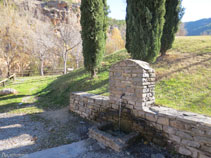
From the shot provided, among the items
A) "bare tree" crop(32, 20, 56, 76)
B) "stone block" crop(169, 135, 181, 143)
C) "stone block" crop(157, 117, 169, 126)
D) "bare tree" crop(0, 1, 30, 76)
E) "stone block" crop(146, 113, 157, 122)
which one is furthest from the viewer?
"bare tree" crop(32, 20, 56, 76)

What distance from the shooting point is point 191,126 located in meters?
2.59

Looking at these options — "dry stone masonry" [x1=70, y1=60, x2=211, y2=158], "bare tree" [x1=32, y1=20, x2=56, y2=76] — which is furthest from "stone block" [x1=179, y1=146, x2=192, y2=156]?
"bare tree" [x1=32, y1=20, x2=56, y2=76]

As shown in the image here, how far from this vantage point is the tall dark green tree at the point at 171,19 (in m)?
7.42

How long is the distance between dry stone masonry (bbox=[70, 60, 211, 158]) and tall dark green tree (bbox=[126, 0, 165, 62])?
2617 mm

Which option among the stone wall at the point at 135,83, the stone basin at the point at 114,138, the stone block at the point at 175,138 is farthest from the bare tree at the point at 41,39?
the stone block at the point at 175,138

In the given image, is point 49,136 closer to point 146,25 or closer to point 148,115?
point 148,115

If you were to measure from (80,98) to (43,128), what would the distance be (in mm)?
1672

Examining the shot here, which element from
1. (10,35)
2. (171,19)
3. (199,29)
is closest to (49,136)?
(171,19)

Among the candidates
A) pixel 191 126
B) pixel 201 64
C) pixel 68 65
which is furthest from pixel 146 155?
pixel 68 65

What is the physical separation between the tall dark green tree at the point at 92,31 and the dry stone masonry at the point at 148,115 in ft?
10.7

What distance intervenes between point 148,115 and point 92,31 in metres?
5.55

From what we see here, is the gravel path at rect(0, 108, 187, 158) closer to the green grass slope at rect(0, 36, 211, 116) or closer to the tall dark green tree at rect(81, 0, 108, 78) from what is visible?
the green grass slope at rect(0, 36, 211, 116)

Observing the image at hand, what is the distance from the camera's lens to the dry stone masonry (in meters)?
2.54

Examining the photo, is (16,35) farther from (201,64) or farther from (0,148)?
(201,64)
